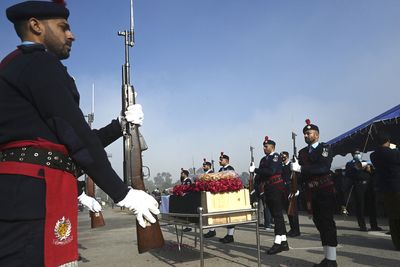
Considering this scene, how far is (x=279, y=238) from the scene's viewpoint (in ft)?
22.5

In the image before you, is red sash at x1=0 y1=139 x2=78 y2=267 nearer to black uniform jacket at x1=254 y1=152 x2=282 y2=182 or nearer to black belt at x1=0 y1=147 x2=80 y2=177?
black belt at x1=0 y1=147 x2=80 y2=177

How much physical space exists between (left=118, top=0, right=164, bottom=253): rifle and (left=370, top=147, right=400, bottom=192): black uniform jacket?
206 inches

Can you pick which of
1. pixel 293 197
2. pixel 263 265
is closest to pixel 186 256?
pixel 263 265

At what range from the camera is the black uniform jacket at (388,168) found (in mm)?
6705

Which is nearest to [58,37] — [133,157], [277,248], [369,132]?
[133,157]

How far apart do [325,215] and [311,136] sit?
4.16ft

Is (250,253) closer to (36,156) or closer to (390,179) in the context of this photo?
(390,179)

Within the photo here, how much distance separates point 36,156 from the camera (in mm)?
1718

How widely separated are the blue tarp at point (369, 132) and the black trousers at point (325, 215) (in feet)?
24.7

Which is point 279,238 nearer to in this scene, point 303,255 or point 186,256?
point 303,255

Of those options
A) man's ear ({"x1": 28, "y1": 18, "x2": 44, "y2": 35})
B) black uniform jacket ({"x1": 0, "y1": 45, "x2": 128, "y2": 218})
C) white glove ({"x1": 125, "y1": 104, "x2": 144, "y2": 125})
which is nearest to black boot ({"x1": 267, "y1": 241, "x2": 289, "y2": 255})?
white glove ({"x1": 125, "y1": 104, "x2": 144, "y2": 125})

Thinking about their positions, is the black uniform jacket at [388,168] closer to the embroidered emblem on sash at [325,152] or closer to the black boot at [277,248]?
the embroidered emblem on sash at [325,152]

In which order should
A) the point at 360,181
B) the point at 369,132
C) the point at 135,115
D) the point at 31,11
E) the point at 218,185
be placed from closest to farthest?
1. the point at 31,11
2. the point at 135,115
3. the point at 218,185
4. the point at 360,181
5. the point at 369,132

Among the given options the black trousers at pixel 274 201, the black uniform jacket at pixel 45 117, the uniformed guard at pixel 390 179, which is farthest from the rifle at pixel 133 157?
the uniformed guard at pixel 390 179
